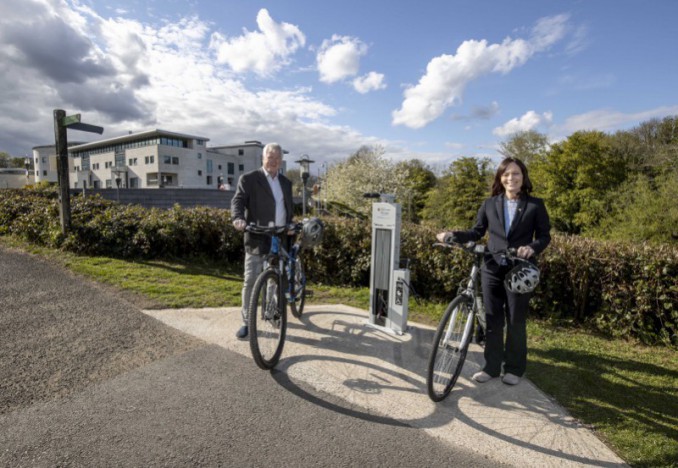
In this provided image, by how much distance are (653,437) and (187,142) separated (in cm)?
6848

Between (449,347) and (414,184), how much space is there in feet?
136

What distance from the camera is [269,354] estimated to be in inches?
130

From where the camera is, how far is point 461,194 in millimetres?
38031

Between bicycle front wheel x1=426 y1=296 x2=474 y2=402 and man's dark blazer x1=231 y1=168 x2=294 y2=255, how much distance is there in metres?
1.88

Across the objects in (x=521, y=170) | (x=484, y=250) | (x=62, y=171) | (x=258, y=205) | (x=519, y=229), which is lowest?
(x=484, y=250)

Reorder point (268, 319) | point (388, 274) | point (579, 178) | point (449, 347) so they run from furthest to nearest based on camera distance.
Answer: point (579, 178) → point (388, 274) → point (268, 319) → point (449, 347)

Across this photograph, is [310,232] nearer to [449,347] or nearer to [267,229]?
[267,229]

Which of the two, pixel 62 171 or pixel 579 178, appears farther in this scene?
pixel 579 178

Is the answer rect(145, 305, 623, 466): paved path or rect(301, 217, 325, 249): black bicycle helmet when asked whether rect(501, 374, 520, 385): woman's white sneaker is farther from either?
rect(301, 217, 325, 249): black bicycle helmet

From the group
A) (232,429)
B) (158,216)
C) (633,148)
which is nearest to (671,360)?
(232,429)

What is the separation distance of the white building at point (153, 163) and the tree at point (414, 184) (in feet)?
84.7

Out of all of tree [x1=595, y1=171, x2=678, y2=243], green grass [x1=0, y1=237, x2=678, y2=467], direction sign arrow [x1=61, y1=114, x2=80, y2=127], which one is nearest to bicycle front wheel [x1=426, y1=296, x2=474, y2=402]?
green grass [x1=0, y1=237, x2=678, y2=467]

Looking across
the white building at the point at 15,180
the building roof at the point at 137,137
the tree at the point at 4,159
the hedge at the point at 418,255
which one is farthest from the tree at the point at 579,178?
the tree at the point at 4,159

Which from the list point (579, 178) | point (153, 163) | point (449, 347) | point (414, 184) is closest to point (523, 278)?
point (449, 347)
